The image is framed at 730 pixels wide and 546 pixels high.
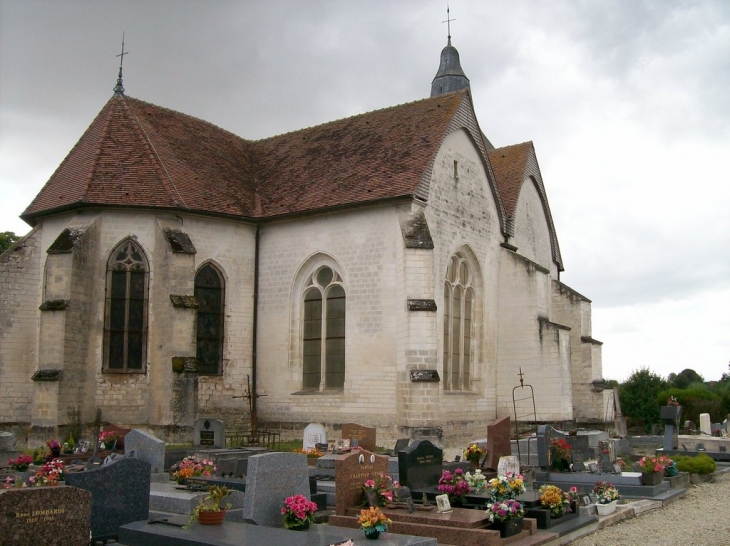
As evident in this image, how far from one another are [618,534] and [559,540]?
1395mm

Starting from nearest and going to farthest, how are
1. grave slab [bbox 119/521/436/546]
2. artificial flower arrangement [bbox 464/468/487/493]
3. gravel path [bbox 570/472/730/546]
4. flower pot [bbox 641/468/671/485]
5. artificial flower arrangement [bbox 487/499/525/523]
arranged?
1. grave slab [bbox 119/521/436/546]
2. artificial flower arrangement [bbox 487/499/525/523]
3. gravel path [bbox 570/472/730/546]
4. artificial flower arrangement [bbox 464/468/487/493]
5. flower pot [bbox 641/468/671/485]

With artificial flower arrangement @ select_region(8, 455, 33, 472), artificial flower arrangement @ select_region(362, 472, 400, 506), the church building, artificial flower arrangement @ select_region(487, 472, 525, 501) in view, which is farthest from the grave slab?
the church building

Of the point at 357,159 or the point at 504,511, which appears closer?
the point at 504,511

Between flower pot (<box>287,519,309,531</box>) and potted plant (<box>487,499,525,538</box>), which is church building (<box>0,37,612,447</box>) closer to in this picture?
potted plant (<box>487,499,525,538</box>)

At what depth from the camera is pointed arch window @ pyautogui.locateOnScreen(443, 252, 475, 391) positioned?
76.9ft

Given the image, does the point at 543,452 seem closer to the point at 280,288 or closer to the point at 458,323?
the point at 458,323

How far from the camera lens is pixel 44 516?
761cm

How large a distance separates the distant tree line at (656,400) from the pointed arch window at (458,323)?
14842 millimetres

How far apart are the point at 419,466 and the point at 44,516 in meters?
6.83

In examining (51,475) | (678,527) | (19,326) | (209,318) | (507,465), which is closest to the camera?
(51,475)

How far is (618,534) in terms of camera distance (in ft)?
38.2

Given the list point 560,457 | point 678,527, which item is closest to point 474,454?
point 560,457

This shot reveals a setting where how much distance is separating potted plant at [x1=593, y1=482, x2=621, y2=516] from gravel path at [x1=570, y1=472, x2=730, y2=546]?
0.98 ft

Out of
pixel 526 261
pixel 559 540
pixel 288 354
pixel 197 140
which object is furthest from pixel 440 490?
pixel 197 140
